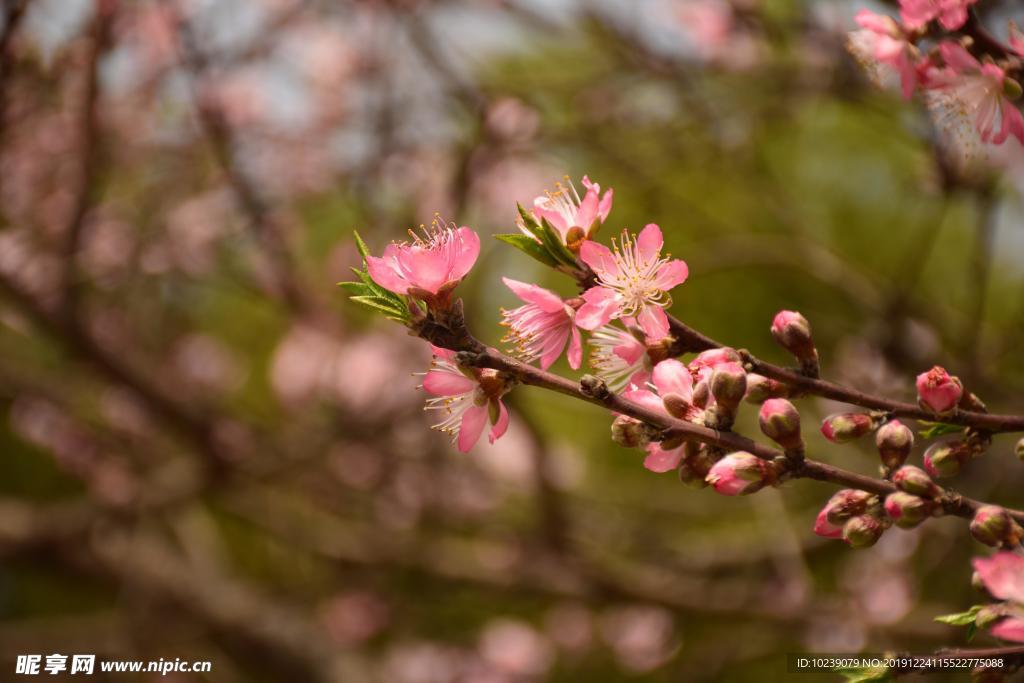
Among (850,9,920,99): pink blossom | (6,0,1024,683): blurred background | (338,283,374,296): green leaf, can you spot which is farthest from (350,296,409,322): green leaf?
(6,0,1024,683): blurred background

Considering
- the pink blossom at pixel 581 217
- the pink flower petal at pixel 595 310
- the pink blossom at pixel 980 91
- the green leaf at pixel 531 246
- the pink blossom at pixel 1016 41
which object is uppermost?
the pink blossom at pixel 1016 41

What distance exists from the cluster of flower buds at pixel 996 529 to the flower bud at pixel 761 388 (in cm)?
27

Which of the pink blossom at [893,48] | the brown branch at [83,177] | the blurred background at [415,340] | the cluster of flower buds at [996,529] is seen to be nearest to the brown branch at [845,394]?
the cluster of flower buds at [996,529]

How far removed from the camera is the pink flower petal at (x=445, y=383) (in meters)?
1.13

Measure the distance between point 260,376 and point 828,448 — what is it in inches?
229

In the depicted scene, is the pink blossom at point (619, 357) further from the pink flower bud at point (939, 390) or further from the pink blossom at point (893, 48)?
the pink blossom at point (893, 48)

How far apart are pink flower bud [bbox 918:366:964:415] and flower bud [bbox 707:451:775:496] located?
223 mm

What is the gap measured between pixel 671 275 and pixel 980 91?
0.57 metres

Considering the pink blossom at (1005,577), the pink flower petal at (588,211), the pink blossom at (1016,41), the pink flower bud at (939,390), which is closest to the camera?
the pink blossom at (1005,577)

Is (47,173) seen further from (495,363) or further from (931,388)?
(931,388)

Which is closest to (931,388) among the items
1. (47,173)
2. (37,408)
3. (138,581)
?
(138,581)

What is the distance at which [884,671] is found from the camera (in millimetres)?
1011

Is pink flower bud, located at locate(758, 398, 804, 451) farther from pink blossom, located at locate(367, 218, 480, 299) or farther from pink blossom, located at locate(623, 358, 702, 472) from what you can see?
pink blossom, located at locate(367, 218, 480, 299)

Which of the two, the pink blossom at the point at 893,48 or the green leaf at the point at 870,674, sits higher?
the pink blossom at the point at 893,48
